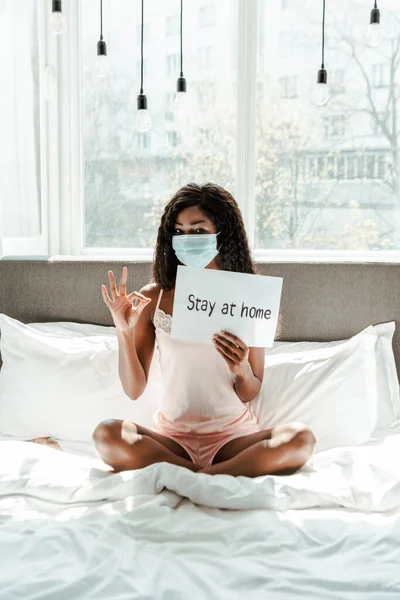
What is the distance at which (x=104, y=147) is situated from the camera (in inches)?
109

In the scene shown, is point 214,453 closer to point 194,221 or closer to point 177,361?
point 177,361

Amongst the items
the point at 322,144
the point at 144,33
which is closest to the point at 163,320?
the point at 322,144

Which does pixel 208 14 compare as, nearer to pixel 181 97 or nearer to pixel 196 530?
pixel 181 97

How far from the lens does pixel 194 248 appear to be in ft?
6.42

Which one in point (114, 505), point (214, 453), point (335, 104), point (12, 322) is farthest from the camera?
point (335, 104)

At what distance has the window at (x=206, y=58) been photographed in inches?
106

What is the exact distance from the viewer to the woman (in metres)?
1.76

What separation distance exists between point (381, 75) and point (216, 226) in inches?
43.2

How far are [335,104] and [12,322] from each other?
58.2 inches

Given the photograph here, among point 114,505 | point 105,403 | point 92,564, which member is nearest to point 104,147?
point 105,403

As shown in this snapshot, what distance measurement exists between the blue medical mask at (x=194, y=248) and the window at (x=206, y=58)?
1.04m

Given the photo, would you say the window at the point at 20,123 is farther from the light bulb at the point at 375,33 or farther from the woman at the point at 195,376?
the light bulb at the point at 375,33

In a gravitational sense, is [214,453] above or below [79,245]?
below

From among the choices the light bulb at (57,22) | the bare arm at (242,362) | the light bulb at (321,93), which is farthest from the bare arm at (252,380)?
the light bulb at (57,22)
